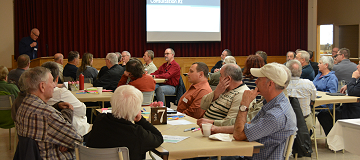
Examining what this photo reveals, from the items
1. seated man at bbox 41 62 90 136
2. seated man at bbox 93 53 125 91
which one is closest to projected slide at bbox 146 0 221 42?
seated man at bbox 93 53 125 91

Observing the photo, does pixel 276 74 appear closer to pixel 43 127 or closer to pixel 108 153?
pixel 108 153

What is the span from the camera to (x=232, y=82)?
3.44m

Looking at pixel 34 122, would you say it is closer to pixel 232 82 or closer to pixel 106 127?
pixel 106 127

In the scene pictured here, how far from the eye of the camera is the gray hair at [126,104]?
2285 millimetres

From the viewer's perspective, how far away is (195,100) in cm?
402


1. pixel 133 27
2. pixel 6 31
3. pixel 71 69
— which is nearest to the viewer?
pixel 71 69

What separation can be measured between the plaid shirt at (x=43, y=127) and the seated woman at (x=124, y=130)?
1.23 feet

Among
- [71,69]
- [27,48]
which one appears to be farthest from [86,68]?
[27,48]

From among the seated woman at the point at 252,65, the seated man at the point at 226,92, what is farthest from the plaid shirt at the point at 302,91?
the seated man at the point at 226,92

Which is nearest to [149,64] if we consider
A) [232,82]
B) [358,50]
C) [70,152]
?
[232,82]

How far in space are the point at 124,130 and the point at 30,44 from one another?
24.8 feet

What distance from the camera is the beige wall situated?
9336mm

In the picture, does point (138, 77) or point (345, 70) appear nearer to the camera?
point (138, 77)

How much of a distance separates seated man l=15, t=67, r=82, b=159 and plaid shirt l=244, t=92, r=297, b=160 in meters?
1.41
